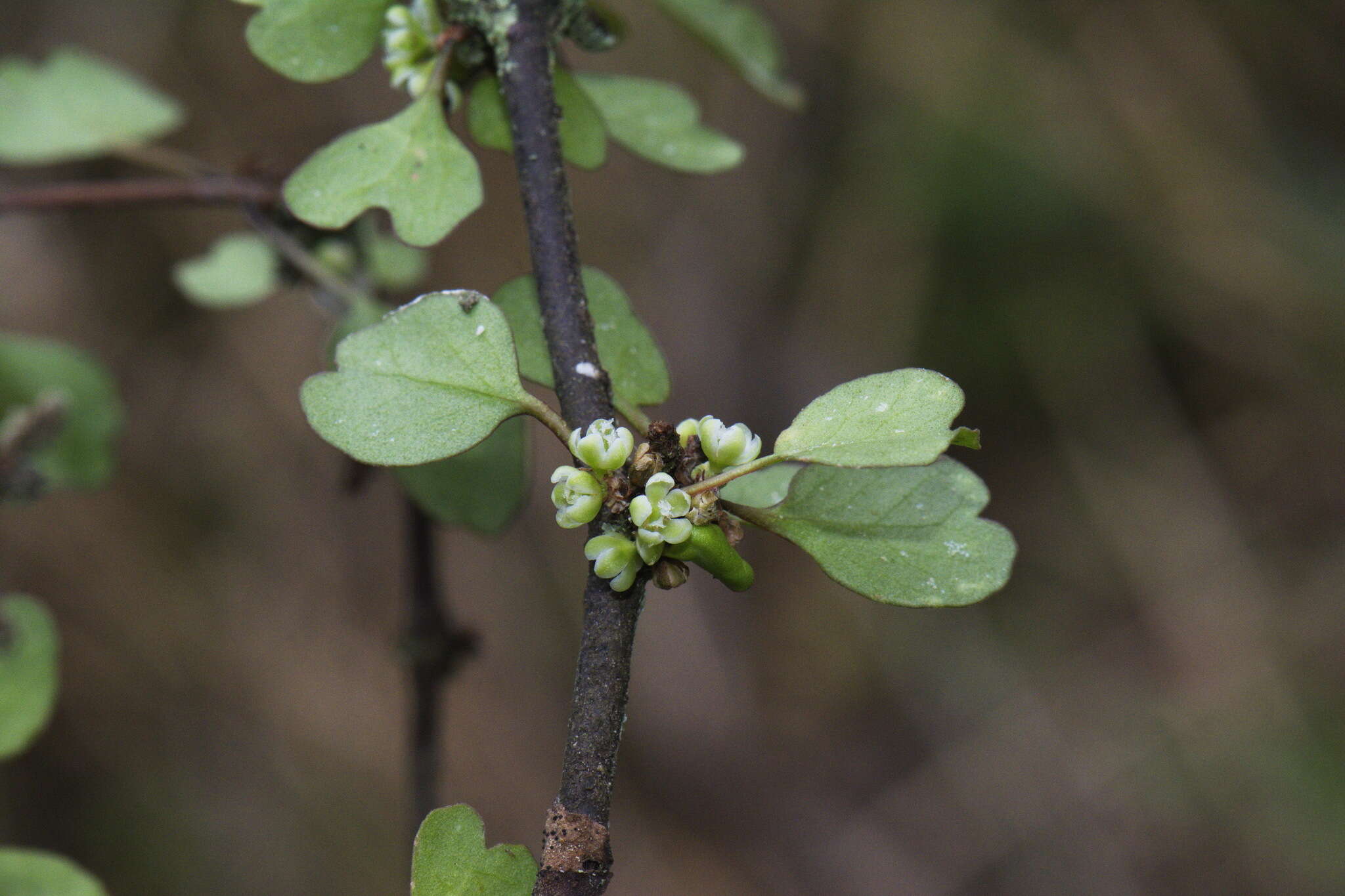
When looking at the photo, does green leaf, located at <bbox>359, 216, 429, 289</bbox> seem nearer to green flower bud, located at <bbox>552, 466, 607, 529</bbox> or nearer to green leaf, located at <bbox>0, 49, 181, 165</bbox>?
green leaf, located at <bbox>0, 49, 181, 165</bbox>

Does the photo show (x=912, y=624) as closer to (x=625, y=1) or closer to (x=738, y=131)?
(x=738, y=131)

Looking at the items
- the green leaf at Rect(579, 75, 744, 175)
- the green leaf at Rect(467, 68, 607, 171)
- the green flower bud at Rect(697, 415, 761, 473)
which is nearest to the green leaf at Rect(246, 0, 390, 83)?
the green leaf at Rect(467, 68, 607, 171)

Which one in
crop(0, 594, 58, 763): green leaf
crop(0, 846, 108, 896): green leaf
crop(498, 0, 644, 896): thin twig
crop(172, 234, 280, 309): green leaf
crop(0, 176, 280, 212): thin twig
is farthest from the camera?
crop(172, 234, 280, 309): green leaf

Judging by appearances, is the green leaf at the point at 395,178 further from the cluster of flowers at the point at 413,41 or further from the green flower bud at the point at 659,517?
the green flower bud at the point at 659,517

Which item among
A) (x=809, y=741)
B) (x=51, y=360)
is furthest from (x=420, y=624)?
(x=809, y=741)

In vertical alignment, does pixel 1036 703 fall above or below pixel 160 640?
below
